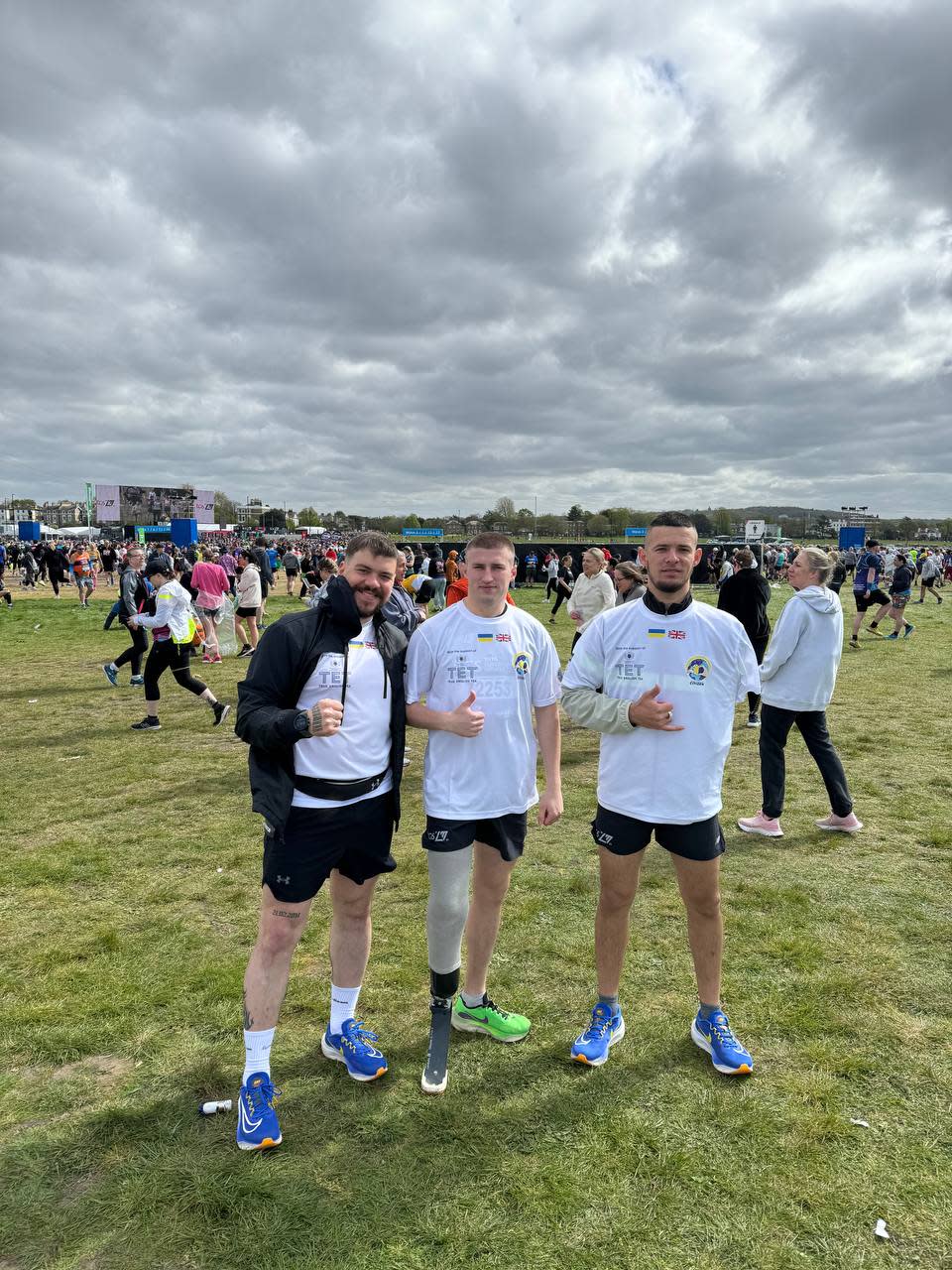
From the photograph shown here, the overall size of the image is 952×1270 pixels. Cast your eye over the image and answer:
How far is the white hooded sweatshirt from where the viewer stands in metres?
5.50

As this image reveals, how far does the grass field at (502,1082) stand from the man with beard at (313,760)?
393 mm

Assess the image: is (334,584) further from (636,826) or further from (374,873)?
(636,826)

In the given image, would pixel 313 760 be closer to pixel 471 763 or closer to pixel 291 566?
pixel 471 763

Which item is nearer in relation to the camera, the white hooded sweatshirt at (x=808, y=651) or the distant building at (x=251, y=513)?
the white hooded sweatshirt at (x=808, y=651)

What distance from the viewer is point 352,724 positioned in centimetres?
288

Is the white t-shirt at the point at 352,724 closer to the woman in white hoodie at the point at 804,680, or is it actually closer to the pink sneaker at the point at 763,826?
the woman in white hoodie at the point at 804,680

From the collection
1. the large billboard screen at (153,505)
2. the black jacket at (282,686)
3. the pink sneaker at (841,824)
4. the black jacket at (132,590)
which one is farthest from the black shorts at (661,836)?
the large billboard screen at (153,505)

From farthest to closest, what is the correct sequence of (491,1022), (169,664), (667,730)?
1. (169,664)
2. (491,1022)
3. (667,730)

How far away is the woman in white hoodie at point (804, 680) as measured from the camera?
5504mm

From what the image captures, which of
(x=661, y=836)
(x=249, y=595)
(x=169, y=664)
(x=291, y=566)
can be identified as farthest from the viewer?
(x=291, y=566)

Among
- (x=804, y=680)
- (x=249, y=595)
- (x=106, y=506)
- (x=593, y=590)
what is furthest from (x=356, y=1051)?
(x=106, y=506)

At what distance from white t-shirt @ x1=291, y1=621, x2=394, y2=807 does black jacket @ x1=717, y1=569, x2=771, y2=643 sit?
19.4ft

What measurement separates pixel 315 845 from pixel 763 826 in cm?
435

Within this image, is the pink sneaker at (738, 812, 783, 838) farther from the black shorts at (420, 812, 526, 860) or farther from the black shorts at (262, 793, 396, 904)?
the black shorts at (262, 793, 396, 904)
